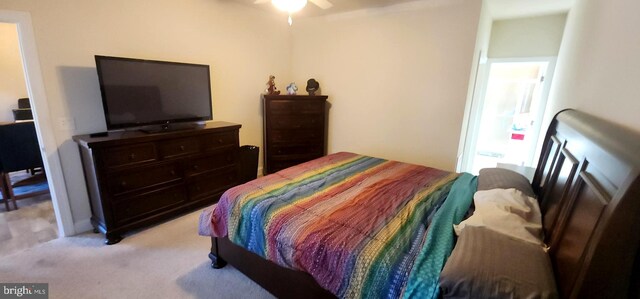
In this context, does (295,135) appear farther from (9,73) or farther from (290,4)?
(9,73)

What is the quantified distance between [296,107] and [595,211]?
327cm

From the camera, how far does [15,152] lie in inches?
116

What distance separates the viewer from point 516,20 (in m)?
3.71

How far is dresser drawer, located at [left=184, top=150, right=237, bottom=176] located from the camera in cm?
275

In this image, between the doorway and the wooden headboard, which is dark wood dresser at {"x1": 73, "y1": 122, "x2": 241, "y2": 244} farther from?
the doorway

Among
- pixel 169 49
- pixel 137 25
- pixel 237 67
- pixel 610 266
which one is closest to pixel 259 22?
pixel 237 67

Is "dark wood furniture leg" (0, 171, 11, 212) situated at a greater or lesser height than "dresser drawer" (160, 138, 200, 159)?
lesser

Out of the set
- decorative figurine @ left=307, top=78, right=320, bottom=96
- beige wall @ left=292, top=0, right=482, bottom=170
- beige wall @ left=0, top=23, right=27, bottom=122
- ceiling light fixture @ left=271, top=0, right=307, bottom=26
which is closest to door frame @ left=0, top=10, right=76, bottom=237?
ceiling light fixture @ left=271, top=0, right=307, bottom=26

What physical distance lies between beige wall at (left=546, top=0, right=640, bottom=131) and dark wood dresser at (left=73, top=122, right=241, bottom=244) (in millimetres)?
3001

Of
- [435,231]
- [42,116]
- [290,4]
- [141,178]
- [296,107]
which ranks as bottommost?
[141,178]

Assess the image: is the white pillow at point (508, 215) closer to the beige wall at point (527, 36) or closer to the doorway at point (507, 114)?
the beige wall at point (527, 36)

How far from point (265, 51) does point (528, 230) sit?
3715 millimetres

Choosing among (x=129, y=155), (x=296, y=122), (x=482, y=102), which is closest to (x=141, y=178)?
(x=129, y=155)

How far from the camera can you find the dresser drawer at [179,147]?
8.25 ft
